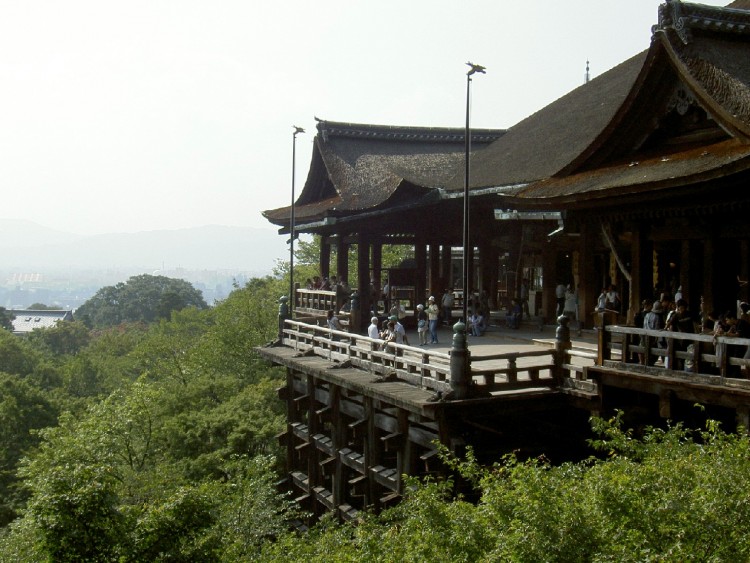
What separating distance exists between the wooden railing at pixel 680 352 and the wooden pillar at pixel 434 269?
13540 mm

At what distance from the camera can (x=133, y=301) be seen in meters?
148

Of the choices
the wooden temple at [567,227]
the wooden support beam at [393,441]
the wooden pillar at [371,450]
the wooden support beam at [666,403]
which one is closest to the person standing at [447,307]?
the wooden temple at [567,227]

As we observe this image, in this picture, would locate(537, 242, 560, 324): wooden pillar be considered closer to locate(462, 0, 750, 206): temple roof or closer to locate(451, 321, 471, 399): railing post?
locate(462, 0, 750, 206): temple roof

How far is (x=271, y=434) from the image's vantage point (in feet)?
95.0

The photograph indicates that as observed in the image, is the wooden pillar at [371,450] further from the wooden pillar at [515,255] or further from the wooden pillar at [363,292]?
the wooden pillar at [515,255]

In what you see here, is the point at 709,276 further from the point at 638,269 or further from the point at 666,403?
the point at 666,403

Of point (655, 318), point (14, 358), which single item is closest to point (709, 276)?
point (655, 318)

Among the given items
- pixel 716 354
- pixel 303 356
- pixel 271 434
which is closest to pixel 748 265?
pixel 716 354

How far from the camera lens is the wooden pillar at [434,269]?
94.3 feet

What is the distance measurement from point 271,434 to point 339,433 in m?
8.06

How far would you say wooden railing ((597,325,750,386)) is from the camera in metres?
12.7

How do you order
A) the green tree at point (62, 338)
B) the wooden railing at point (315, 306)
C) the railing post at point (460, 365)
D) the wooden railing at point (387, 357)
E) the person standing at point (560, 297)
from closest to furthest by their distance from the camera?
the railing post at point (460, 365), the wooden railing at point (387, 357), the person standing at point (560, 297), the wooden railing at point (315, 306), the green tree at point (62, 338)

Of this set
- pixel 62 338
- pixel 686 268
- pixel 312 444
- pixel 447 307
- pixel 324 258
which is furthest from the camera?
pixel 62 338

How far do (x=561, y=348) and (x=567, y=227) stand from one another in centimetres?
353
